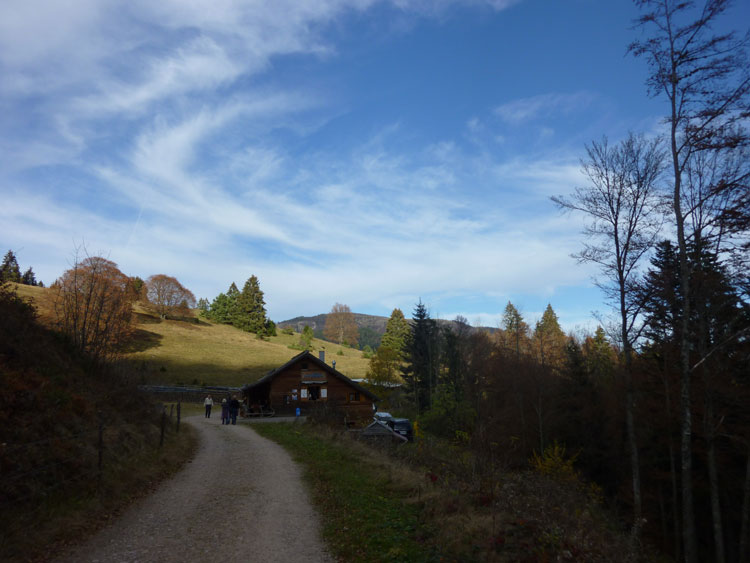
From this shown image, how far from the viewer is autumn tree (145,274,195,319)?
80.9 metres

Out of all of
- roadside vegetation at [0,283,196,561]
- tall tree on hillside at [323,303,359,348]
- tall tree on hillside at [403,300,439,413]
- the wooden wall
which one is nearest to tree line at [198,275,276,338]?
tall tree on hillside at [323,303,359,348]

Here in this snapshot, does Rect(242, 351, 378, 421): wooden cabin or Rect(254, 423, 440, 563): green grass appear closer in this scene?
Rect(254, 423, 440, 563): green grass

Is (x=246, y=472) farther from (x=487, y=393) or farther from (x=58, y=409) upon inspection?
(x=487, y=393)

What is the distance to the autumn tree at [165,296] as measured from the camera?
80.9 metres

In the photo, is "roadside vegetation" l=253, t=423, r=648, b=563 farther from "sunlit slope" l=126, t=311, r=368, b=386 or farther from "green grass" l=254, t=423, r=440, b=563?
"sunlit slope" l=126, t=311, r=368, b=386

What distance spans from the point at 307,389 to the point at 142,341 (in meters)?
37.2

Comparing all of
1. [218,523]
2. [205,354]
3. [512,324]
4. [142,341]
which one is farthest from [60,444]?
[512,324]

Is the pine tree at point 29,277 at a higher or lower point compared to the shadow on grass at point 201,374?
higher

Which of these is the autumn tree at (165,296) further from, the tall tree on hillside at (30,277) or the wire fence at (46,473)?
A: the wire fence at (46,473)

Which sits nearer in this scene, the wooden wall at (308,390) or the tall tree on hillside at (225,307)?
the wooden wall at (308,390)

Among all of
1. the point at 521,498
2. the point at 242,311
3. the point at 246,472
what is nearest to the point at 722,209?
the point at 521,498

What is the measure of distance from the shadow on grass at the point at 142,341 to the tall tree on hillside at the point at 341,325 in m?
47.9

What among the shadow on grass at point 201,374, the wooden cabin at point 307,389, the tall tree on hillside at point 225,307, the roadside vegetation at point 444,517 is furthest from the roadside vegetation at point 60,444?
the tall tree on hillside at point 225,307

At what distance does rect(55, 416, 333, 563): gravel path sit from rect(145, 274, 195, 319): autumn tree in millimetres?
76906
